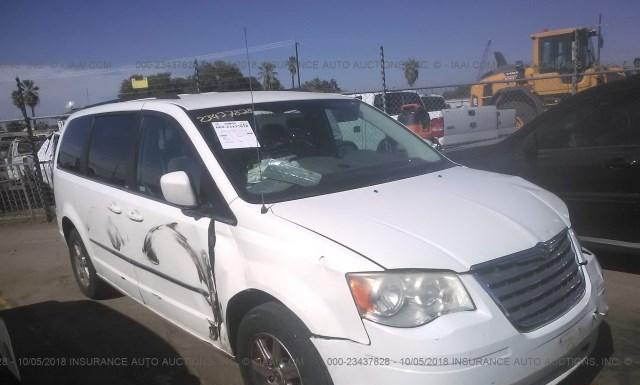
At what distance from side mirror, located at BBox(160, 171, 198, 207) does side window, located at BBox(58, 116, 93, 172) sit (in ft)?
7.13

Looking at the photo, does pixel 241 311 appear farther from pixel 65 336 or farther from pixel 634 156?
pixel 634 156

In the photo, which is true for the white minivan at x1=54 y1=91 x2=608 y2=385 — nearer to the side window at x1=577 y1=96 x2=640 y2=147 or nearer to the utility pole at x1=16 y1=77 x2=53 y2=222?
the side window at x1=577 y1=96 x2=640 y2=147

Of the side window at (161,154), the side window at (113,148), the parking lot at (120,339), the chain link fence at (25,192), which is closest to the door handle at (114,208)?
the side window at (113,148)

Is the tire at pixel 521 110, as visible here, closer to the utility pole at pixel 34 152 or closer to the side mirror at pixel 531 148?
the side mirror at pixel 531 148

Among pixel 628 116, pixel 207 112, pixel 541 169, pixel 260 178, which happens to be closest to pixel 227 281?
pixel 260 178

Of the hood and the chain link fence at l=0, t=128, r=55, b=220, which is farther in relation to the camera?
the chain link fence at l=0, t=128, r=55, b=220

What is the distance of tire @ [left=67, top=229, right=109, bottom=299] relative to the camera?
15.4ft

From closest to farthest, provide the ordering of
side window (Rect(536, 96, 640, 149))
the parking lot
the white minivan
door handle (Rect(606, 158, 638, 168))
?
the white minivan
the parking lot
door handle (Rect(606, 158, 638, 168))
side window (Rect(536, 96, 640, 149))

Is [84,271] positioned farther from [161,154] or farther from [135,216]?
[161,154]

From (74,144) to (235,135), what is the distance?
250cm

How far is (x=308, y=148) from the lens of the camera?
3336mm

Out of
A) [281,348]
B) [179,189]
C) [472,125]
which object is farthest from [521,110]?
[281,348]

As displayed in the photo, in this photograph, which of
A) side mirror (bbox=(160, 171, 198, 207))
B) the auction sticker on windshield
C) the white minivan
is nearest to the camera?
the white minivan

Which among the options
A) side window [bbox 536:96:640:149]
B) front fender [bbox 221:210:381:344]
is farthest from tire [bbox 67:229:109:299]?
side window [bbox 536:96:640:149]
